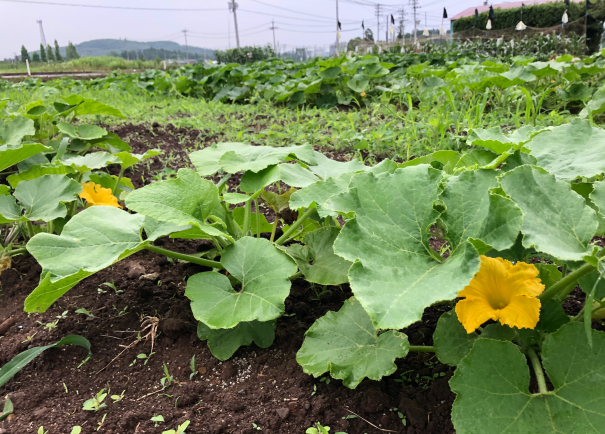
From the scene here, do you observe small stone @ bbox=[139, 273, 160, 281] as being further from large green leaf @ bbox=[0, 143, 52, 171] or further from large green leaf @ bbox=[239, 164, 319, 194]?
large green leaf @ bbox=[0, 143, 52, 171]

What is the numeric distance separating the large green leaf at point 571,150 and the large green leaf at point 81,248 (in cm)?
117

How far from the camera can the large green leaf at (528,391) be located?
86cm

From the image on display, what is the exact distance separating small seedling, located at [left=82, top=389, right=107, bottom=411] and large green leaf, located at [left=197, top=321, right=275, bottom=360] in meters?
0.32

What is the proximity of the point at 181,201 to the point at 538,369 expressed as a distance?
103 centimetres

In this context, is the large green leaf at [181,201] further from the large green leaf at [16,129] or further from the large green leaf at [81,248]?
the large green leaf at [16,129]

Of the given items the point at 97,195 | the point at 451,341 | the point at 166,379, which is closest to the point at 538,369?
the point at 451,341

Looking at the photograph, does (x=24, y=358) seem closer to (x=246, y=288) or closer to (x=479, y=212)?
(x=246, y=288)

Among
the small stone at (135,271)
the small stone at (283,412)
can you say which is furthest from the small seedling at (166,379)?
the small stone at (135,271)

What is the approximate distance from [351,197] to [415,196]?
155 millimetres

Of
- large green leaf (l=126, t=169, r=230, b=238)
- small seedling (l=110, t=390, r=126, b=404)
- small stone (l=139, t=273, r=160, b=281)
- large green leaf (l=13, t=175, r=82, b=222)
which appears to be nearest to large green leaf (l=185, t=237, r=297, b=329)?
large green leaf (l=126, t=169, r=230, b=238)

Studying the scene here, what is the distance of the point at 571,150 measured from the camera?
1.21m

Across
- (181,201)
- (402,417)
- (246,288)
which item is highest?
(181,201)

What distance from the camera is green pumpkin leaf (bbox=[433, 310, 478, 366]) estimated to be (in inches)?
40.9

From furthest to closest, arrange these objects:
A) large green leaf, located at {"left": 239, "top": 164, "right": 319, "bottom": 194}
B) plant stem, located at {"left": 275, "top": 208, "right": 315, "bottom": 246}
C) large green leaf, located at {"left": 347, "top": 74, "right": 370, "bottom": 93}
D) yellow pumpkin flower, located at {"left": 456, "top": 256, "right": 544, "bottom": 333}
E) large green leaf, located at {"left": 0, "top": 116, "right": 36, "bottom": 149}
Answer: large green leaf, located at {"left": 347, "top": 74, "right": 370, "bottom": 93}, large green leaf, located at {"left": 0, "top": 116, "right": 36, "bottom": 149}, plant stem, located at {"left": 275, "top": 208, "right": 315, "bottom": 246}, large green leaf, located at {"left": 239, "top": 164, "right": 319, "bottom": 194}, yellow pumpkin flower, located at {"left": 456, "top": 256, "right": 544, "bottom": 333}
